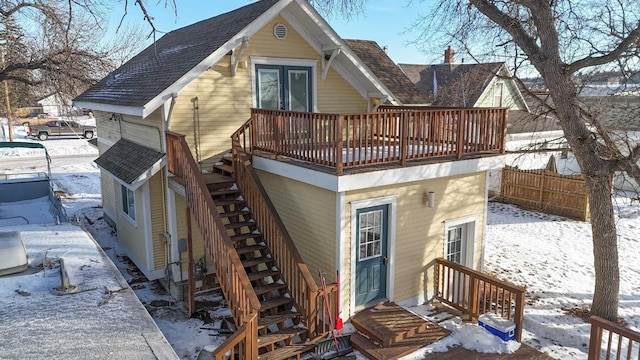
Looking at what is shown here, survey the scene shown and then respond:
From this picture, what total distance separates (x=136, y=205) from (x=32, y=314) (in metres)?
5.55

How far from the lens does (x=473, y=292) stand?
8.80 meters

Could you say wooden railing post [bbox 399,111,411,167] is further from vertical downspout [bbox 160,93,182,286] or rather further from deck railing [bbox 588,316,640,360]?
vertical downspout [bbox 160,93,182,286]

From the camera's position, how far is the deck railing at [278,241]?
24.9 ft

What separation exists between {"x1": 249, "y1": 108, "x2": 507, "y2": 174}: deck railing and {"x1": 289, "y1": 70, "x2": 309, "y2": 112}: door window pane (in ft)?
6.61

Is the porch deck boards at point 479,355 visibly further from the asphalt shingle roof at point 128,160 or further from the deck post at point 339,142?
the asphalt shingle roof at point 128,160

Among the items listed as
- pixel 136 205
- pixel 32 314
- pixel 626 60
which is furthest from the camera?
pixel 136 205

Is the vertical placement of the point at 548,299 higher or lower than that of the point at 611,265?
lower

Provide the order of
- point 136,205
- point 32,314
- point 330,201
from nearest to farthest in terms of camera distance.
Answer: point 32,314
point 330,201
point 136,205

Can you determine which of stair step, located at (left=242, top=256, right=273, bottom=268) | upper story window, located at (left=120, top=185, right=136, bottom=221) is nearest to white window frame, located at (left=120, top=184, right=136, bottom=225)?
upper story window, located at (left=120, top=185, right=136, bottom=221)

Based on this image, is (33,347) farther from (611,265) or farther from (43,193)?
(43,193)

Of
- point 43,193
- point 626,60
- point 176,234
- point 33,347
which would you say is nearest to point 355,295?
point 176,234

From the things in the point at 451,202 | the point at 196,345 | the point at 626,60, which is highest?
the point at 626,60

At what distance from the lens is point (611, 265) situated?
934 cm

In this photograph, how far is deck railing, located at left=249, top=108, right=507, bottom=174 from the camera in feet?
26.0
